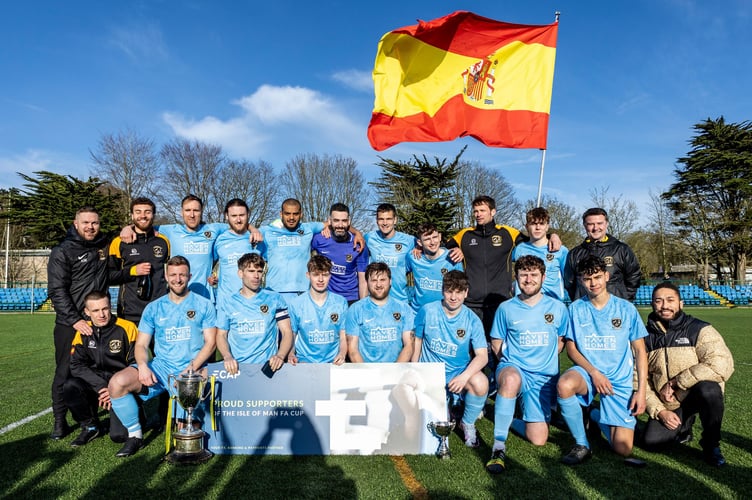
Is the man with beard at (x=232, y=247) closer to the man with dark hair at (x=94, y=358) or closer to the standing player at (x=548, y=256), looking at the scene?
the man with dark hair at (x=94, y=358)

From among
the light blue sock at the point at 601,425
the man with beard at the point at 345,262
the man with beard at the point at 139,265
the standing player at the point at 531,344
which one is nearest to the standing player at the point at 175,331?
the man with beard at the point at 139,265

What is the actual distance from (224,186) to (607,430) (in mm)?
28766

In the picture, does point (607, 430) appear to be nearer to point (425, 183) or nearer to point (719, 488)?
point (719, 488)

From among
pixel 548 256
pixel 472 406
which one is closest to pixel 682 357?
pixel 548 256

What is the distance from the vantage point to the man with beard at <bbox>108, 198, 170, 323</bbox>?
4.96 m

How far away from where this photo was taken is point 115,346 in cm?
436

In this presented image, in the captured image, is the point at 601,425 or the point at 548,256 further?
the point at 548,256

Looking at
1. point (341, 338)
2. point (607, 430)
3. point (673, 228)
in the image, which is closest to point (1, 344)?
point (341, 338)

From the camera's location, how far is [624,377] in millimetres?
4078

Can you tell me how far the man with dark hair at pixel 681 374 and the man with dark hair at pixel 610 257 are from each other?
2.65 ft

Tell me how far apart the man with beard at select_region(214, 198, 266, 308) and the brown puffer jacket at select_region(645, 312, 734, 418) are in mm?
4230

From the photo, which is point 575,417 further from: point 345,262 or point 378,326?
point 345,262

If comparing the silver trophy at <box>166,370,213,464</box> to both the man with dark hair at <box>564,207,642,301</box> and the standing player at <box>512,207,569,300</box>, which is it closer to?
the standing player at <box>512,207,569,300</box>

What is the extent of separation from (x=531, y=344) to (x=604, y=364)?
24.4 inches
